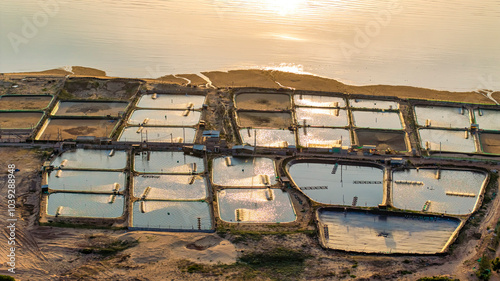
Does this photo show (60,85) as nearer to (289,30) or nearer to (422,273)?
(289,30)

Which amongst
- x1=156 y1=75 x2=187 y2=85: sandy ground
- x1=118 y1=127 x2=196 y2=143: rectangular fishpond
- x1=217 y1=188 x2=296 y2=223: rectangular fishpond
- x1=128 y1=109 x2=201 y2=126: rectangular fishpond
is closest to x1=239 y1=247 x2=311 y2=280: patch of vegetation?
x1=217 y1=188 x2=296 y2=223: rectangular fishpond

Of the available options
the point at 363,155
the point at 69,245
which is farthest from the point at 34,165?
the point at 363,155

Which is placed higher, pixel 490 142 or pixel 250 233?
pixel 490 142

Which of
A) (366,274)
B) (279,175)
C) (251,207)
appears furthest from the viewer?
(279,175)

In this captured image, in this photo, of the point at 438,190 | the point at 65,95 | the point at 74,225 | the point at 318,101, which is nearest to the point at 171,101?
the point at 65,95

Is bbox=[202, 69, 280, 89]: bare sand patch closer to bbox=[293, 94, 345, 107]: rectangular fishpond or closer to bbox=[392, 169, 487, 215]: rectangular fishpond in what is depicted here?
bbox=[293, 94, 345, 107]: rectangular fishpond

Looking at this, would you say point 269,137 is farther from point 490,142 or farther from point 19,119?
point 19,119

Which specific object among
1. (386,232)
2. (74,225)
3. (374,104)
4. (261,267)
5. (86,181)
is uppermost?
(374,104)
